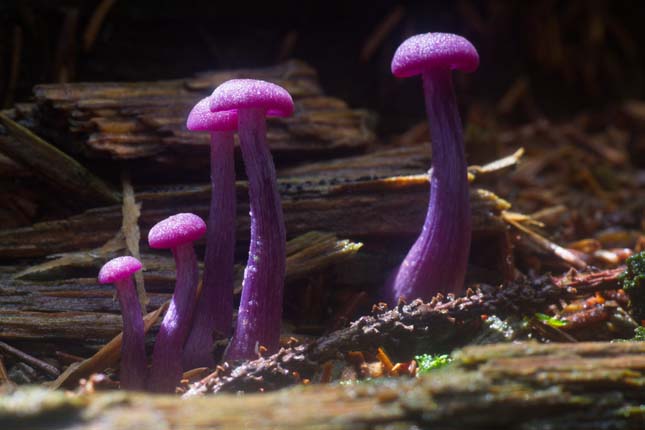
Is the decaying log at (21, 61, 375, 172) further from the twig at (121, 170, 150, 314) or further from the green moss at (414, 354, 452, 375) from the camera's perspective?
the green moss at (414, 354, 452, 375)

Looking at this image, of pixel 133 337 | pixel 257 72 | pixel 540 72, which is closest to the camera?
pixel 133 337

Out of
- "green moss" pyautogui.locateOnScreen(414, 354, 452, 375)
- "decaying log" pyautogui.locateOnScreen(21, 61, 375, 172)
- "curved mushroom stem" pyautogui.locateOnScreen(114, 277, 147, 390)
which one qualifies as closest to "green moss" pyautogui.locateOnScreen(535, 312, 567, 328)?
"green moss" pyautogui.locateOnScreen(414, 354, 452, 375)

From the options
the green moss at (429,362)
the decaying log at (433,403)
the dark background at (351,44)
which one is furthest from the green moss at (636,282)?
the dark background at (351,44)

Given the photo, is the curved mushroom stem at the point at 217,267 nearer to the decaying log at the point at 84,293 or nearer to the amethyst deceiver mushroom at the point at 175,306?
the amethyst deceiver mushroom at the point at 175,306

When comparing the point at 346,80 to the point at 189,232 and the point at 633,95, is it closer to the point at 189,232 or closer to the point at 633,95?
the point at 189,232

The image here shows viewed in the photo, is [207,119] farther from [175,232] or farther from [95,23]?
[95,23]

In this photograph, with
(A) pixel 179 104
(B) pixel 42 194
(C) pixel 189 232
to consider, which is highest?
(A) pixel 179 104

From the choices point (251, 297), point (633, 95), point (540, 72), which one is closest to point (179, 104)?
point (251, 297)
